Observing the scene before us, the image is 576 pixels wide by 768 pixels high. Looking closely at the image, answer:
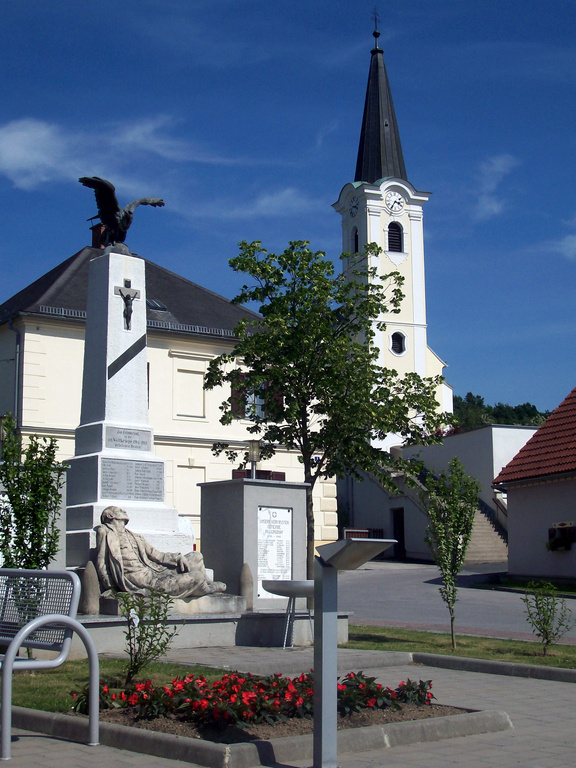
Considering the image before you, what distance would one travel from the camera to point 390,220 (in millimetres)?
63344

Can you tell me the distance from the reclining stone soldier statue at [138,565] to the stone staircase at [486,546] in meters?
22.7

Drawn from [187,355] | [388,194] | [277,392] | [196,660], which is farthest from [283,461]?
[388,194]

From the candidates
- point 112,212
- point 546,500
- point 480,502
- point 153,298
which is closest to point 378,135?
point 153,298

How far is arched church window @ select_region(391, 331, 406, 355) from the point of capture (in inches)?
2383

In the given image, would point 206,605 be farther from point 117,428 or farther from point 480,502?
point 480,502

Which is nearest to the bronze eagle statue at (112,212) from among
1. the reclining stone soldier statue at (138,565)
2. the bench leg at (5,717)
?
the reclining stone soldier statue at (138,565)

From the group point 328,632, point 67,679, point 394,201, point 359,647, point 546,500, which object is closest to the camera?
point 328,632

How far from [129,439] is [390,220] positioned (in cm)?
5123

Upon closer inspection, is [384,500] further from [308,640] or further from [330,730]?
[330,730]

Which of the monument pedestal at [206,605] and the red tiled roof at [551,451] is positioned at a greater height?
→ the red tiled roof at [551,451]

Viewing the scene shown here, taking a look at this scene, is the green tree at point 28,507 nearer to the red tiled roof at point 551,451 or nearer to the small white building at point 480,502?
the red tiled roof at point 551,451

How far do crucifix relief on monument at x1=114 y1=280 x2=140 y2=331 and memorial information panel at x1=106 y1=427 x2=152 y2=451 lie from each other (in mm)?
1681

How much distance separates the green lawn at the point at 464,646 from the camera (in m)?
11.8

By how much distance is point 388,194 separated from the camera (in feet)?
209
